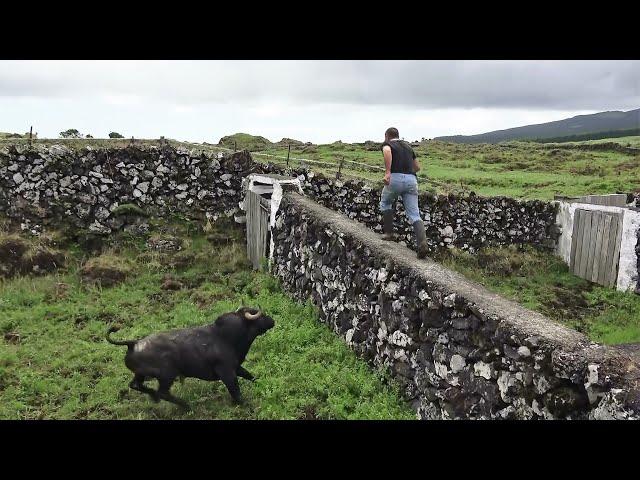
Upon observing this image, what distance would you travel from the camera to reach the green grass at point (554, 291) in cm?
1007

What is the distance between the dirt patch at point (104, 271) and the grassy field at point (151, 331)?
7cm

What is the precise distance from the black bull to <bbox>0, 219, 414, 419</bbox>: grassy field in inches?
11.0

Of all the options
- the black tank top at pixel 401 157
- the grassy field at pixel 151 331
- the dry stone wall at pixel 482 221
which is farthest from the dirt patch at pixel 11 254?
the dry stone wall at pixel 482 221

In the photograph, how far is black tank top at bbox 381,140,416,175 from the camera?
713 centimetres

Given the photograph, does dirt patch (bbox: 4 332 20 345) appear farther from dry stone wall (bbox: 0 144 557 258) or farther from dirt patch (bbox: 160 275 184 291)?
dry stone wall (bbox: 0 144 557 258)

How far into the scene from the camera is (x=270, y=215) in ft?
35.6

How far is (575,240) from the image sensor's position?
1397cm

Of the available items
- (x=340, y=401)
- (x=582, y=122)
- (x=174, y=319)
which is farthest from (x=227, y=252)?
(x=582, y=122)

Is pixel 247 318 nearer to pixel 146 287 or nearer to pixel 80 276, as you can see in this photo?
pixel 146 287

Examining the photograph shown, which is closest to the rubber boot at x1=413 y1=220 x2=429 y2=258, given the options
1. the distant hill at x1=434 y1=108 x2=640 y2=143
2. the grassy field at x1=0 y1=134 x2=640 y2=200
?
the grassy field at x1=0 y1=134 x2=640 y2=200

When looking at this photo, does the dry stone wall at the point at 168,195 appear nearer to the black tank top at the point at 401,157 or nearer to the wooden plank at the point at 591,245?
the wooden plank at the point at 591,245

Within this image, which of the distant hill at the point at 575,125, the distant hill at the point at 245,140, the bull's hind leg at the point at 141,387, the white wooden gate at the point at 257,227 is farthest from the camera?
the distant hill at the point at 575,125

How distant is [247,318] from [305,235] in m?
3.08

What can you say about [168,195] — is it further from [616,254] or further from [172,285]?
[616,254]
